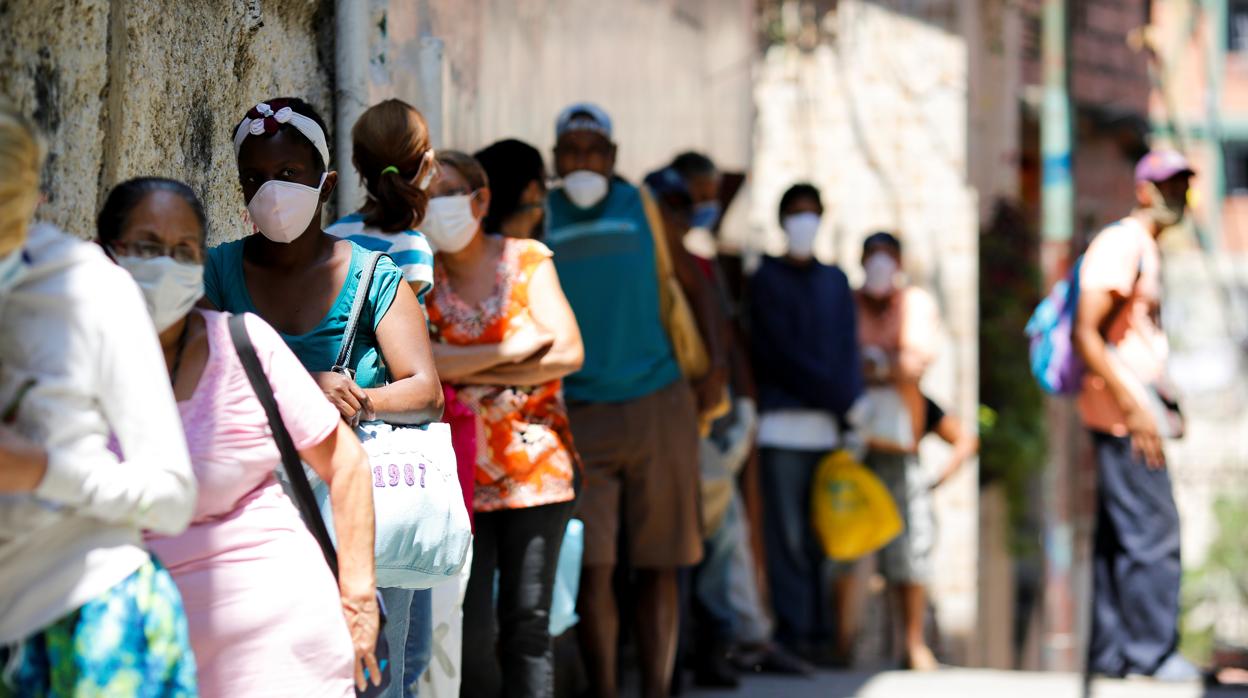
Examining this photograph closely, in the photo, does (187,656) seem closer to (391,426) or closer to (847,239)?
(391,426)

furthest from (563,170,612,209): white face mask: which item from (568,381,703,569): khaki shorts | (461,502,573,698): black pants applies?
(461,502,573,698): black pants

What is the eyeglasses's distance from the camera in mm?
3178

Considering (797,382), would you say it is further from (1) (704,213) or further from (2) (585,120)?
(2) (585,120)

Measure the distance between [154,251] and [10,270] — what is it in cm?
38

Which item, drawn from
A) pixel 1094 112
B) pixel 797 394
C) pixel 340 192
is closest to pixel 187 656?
pixel 340 192

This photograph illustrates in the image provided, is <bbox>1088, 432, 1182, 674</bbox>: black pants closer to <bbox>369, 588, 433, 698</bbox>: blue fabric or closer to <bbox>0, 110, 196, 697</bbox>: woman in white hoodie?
<bbox>369, 588, 433, 698</bbox>: blue fabric

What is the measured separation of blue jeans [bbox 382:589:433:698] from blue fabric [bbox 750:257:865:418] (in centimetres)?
353

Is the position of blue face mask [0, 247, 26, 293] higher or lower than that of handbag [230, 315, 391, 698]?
higher

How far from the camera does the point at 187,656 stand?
9.78 feet

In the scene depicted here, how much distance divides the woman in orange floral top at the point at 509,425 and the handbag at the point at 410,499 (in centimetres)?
105

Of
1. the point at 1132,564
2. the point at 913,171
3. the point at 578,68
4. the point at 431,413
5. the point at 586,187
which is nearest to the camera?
the point at 431,413

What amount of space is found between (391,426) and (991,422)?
30.9 ft

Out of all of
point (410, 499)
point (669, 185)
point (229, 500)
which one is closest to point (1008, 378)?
point (669, 185)

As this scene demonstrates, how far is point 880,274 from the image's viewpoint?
8.65m
